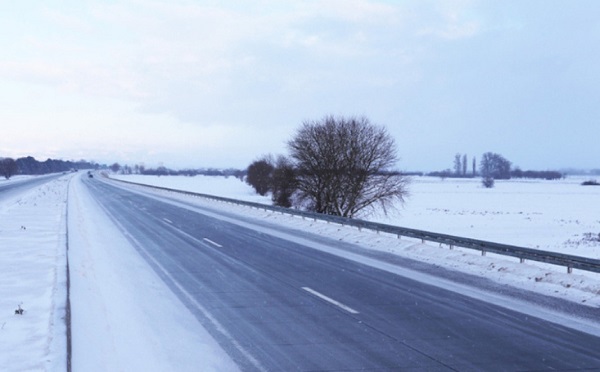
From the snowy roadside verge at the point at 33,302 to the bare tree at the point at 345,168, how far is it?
885 inches

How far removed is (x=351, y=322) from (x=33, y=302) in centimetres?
543

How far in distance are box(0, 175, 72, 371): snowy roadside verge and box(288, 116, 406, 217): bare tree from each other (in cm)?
2248

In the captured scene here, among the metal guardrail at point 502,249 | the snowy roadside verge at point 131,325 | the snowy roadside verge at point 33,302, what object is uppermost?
the metal guardrail at point 502,249

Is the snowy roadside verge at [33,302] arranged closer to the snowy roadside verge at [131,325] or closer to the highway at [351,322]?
the snowy roadside verge at [131,325]

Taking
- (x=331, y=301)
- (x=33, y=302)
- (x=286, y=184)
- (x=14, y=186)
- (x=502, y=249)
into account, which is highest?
(x=286, y=184)

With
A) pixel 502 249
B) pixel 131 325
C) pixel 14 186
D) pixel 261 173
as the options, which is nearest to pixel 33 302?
pixel 131 325

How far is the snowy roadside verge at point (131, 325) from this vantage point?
653 centimetres

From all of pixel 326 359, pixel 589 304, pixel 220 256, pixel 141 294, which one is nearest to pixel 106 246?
pixel 220 256

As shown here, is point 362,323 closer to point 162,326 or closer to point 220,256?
point 162,326

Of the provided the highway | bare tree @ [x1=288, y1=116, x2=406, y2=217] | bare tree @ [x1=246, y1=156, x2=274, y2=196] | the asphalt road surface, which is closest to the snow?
the highway

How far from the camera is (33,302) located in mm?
9125

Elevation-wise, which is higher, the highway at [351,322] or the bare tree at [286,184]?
the bare tree at [286,184]

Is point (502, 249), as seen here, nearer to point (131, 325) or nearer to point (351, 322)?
point (351, 322)

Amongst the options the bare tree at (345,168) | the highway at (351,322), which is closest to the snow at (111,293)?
the highway at (351,322)
